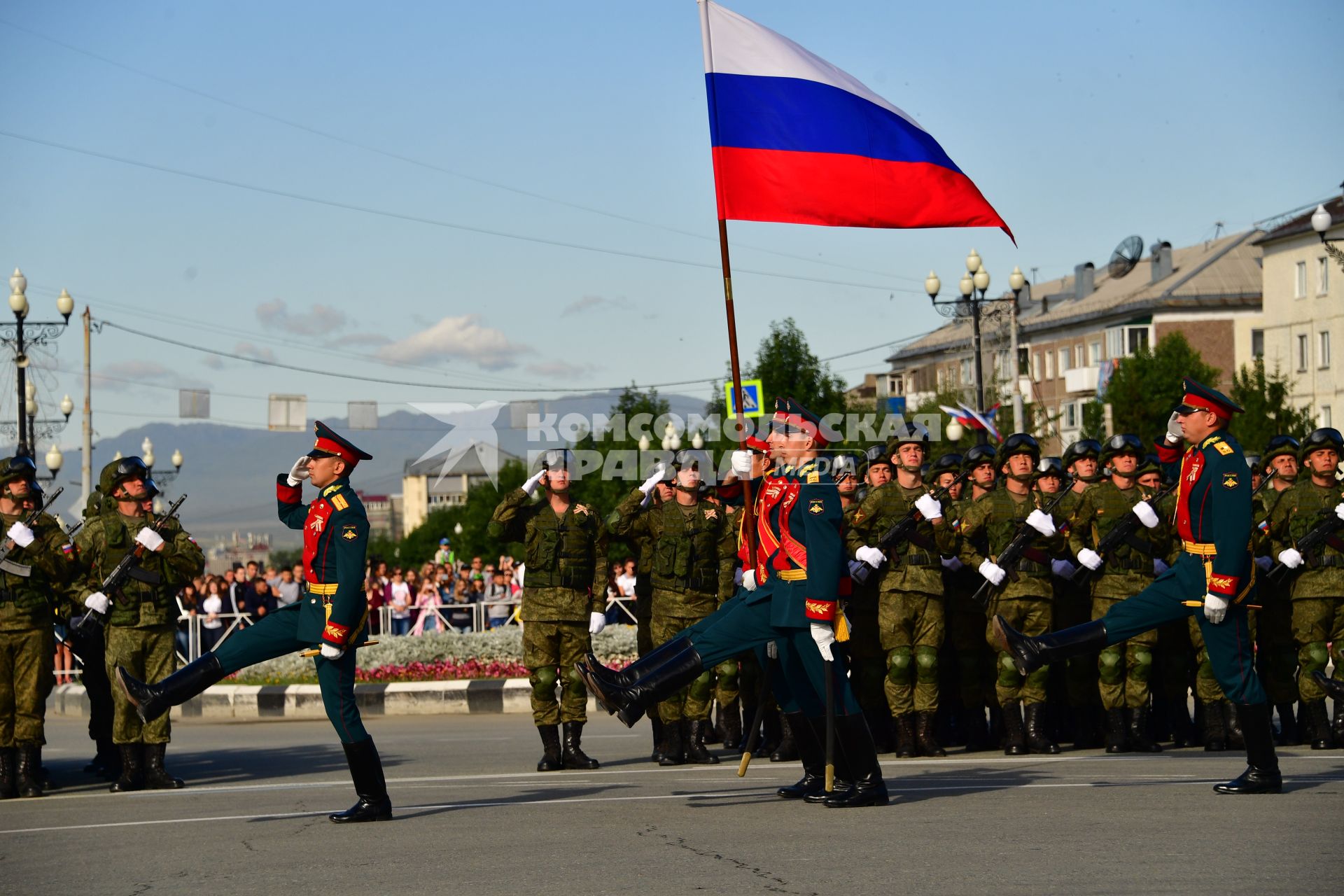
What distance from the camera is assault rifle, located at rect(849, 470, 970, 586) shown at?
1194 cm

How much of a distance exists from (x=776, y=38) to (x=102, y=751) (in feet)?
22.8

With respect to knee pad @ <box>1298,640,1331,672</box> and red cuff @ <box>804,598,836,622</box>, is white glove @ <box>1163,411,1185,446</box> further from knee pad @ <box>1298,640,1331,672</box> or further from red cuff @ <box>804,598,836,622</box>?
red cuff @ <box>804,598,836,622</box>

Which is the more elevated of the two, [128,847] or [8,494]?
[8,494]

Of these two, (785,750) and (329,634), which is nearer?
(329,634)

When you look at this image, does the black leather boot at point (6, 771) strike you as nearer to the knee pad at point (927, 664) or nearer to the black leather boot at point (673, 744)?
the black leather boot at point (673, 744)

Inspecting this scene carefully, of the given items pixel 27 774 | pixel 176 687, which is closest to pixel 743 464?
pixel 176 687

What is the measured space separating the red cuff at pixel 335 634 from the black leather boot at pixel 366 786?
570 millimetres

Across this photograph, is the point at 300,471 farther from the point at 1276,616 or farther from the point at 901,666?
the point at 1276,616

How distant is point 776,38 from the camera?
1102cm

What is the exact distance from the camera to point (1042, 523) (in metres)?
11.8

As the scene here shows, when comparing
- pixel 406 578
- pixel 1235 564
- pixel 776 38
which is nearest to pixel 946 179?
pixel 776 38

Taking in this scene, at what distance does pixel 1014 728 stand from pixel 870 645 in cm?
119

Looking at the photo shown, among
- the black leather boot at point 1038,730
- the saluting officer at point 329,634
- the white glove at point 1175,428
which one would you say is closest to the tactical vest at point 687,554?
the black leather boot at point 1038,730

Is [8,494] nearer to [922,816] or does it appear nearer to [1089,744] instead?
[922,816]
